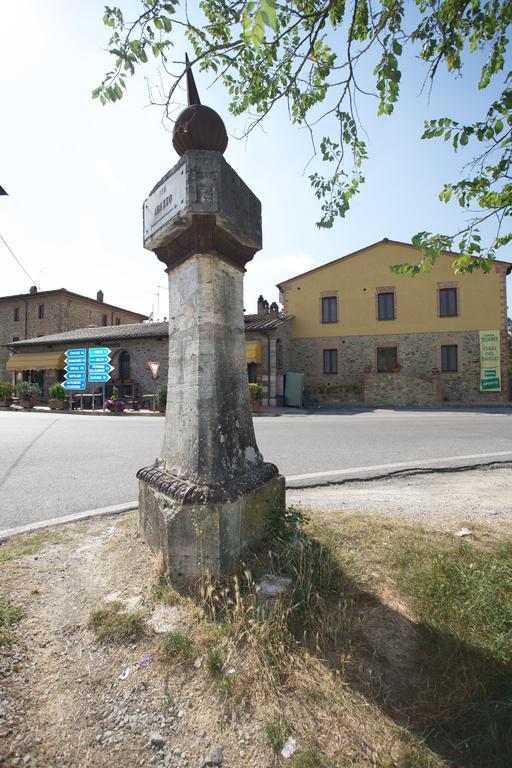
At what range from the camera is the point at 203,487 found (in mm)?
2213

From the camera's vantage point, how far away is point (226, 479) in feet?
7.61

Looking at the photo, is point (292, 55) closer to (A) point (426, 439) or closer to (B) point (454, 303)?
(A) point (426, 439)

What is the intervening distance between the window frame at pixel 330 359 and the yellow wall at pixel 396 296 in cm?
99

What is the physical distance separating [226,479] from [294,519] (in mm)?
593

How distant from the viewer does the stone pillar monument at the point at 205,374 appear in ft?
7.13

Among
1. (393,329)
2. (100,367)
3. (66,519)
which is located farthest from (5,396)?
(66,519)

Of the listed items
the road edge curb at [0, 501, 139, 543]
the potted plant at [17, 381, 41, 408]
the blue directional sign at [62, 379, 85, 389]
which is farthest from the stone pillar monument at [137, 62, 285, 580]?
the potted plant at [17, 381, 41, 408]

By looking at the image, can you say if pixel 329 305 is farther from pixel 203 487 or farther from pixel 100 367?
pixel 203 487

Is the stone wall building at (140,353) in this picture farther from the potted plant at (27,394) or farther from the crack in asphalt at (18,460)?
the crack in asphalt at (18,460)

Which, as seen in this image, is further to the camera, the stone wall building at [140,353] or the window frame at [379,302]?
the window frame at [379,302]

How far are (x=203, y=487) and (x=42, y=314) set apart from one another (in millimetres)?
36593

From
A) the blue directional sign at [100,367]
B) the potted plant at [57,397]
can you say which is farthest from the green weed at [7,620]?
the potted plant at [57,397]

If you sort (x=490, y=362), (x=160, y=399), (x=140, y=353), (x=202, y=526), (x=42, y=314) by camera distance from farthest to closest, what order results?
1. (x=42, y=314)
2. (x=140, y=353)
3. (x=490, y=362)
4. (x=160, y=399)
5. (x=202, y=526)

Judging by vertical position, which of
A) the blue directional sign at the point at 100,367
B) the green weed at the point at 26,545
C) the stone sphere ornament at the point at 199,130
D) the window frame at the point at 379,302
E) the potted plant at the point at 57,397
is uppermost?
the window frame at the point at 379,302
